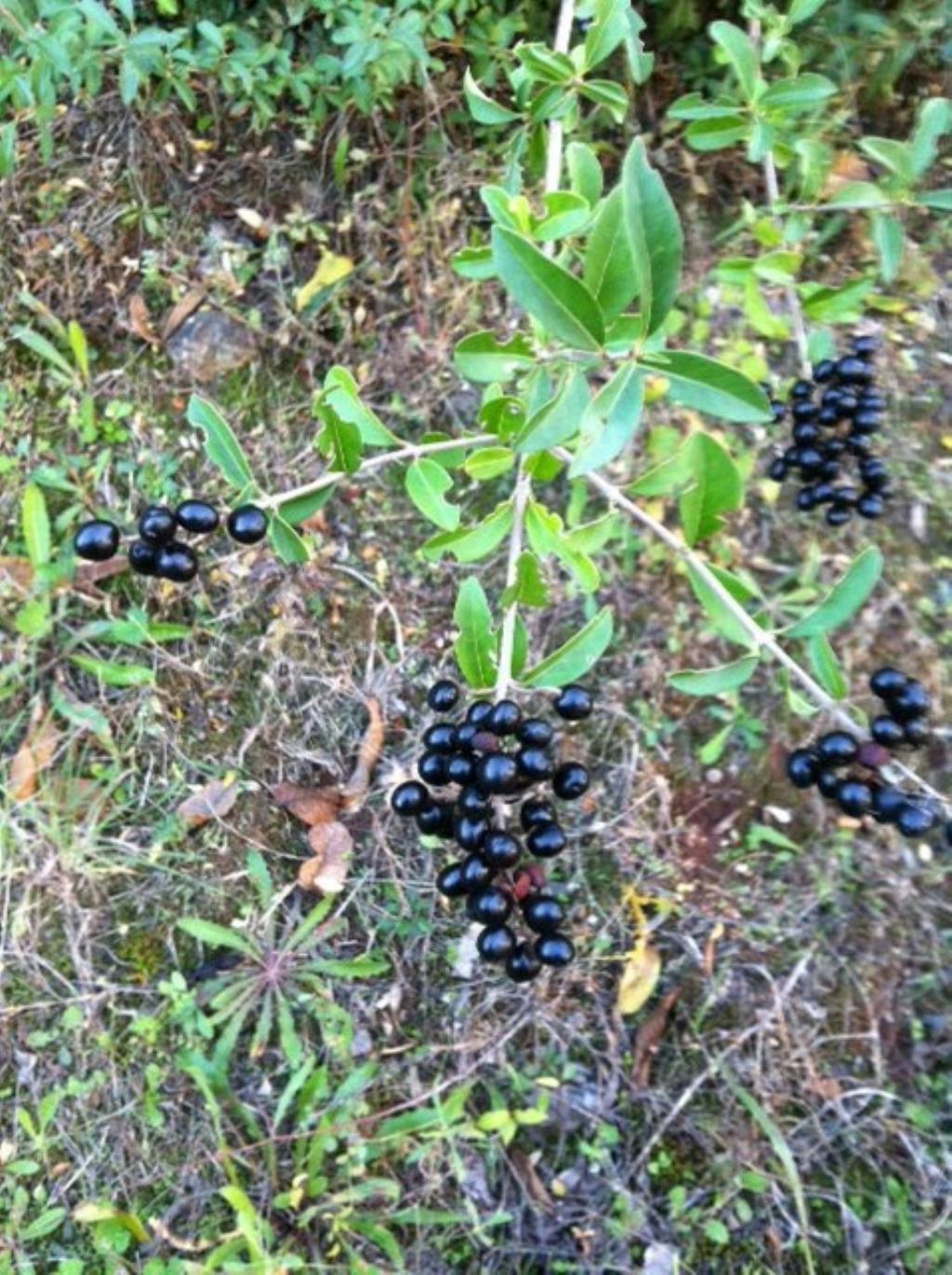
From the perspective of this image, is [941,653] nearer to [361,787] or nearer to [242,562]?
[361,787]

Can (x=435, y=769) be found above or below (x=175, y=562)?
below

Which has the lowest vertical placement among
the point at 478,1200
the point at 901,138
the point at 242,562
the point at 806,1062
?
the point at 478,1200

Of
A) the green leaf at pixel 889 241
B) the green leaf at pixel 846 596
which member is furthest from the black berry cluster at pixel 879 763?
the green leaf at pixel 889 241

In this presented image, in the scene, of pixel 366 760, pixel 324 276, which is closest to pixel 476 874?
pixel 366 760

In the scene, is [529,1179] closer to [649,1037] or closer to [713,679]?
[649,1037]

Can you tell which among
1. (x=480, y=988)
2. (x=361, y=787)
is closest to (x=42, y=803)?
(x=361, y=787)

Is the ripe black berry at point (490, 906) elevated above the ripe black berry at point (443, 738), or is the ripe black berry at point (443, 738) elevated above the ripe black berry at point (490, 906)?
the ripe black berry at point (443, 738)

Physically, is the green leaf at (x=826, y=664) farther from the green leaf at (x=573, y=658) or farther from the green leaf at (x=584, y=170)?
the green leaf at (x=584, y=170)
